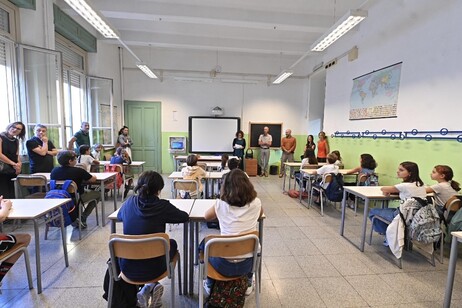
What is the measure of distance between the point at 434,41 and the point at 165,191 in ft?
18.0

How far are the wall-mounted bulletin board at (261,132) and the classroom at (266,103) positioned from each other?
79 mm

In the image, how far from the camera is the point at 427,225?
8.33 ft

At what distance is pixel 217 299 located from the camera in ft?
5.96

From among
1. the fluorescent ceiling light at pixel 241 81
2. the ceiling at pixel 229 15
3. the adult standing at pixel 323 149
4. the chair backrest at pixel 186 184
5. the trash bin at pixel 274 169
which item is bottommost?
the trash bin at pixel 274 169

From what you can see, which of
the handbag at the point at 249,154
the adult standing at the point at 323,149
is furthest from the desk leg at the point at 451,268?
the handbag at the point at 249,154

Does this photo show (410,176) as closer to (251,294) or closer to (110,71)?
(251,294)

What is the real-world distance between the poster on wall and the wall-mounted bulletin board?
10.6 ft

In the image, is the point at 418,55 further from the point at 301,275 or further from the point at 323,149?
the point at 301,275

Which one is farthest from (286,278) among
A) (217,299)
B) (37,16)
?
(37,16)

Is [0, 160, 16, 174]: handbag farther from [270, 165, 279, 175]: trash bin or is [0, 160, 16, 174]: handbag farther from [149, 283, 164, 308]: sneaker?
[270, 165, 279, 175]: trash bin

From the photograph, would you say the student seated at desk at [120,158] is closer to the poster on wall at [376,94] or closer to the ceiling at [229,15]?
the ceiling at [229,15]

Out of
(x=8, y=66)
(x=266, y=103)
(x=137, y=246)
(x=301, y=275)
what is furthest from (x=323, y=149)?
(x=8, y=66)

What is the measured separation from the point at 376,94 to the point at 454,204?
2.65 m

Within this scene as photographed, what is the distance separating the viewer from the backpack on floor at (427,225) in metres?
2.54
